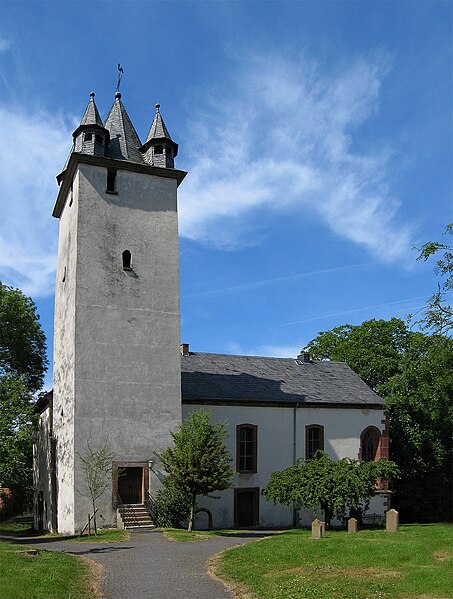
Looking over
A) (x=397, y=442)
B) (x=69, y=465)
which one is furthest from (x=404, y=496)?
(x=69, y=465)

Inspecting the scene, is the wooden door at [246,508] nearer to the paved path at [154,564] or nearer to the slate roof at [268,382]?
the slate roof at [268,382]

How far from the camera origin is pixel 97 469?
26547 mm

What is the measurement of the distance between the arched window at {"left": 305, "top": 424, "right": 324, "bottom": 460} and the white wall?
0.73ft

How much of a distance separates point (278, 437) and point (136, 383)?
357 inches

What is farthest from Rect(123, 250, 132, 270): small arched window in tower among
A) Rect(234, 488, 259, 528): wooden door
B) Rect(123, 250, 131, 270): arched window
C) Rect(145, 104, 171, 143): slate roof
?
Rect(234, 488, 259, 528): wooden door

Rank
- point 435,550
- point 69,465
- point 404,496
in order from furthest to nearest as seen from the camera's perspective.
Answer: point 404,496
point 69,465
point 435,550

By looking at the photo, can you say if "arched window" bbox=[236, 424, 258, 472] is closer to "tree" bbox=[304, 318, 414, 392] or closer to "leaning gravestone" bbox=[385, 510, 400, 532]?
"leaning gravestone" bbox=[385, 510, 400, 532]

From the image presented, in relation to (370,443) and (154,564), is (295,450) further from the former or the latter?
(154,564)

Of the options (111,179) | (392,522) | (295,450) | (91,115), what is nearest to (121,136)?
(91,115)

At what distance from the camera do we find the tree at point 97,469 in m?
26.3

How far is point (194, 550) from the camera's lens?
19.8 meters

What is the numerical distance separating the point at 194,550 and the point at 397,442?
2212 cm

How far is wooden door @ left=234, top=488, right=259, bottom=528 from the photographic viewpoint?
31.3 metres

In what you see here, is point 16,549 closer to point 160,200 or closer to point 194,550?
point 194,550
